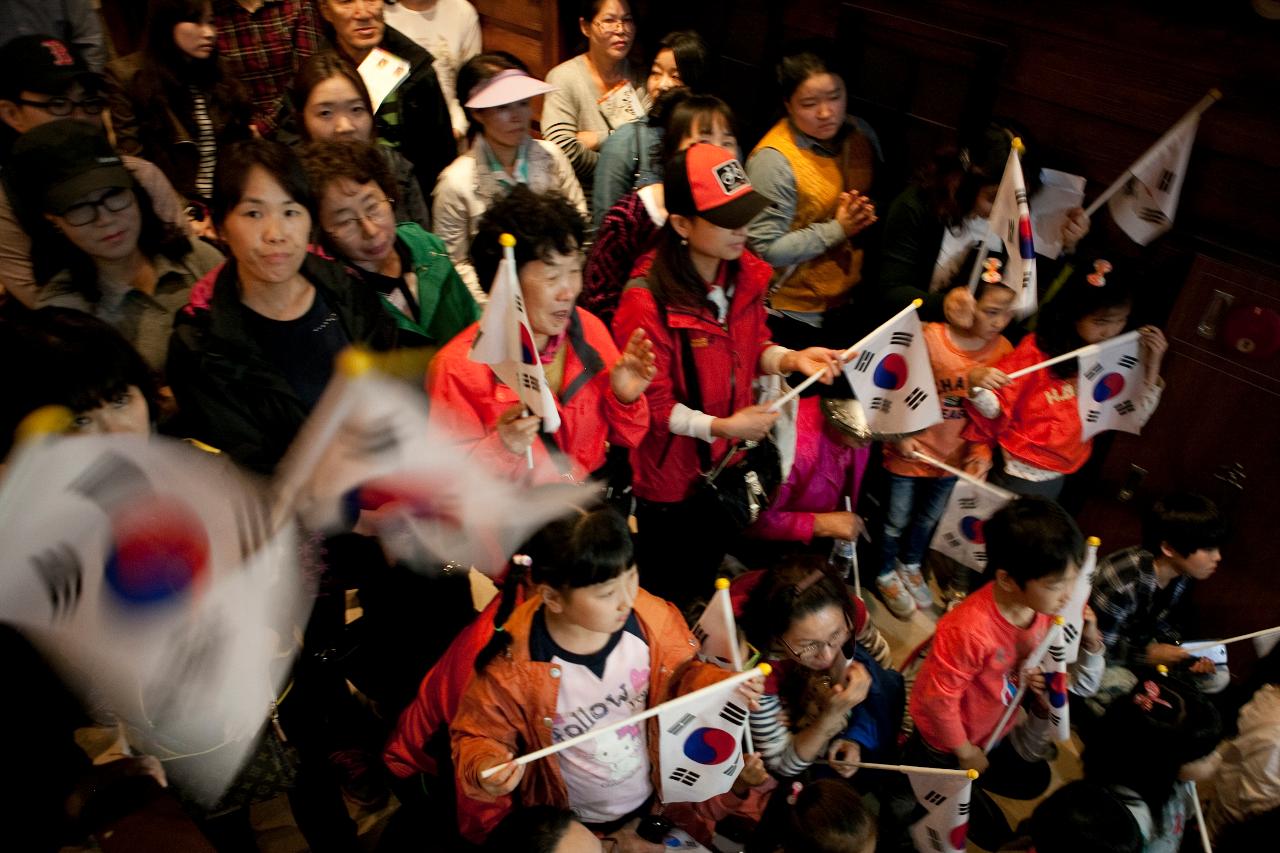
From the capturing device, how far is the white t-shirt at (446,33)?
15.4 ft

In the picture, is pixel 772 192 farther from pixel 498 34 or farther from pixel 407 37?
pixel 498 34

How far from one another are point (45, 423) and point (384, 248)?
1.30 m

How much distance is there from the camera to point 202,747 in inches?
88.3

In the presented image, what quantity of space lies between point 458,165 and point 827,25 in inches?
78.1

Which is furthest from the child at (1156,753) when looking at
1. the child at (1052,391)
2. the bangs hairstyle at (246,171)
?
the bangs hairstyle at (246,171)

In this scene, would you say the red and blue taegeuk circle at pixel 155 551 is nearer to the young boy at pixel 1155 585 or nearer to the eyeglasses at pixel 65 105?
the eyeglasses at pixel 65 105

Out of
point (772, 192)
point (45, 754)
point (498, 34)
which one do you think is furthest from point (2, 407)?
point (498, 34)

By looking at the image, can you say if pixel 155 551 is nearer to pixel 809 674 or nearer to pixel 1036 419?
pixel 809 674

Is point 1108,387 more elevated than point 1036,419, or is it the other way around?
point 1108,387

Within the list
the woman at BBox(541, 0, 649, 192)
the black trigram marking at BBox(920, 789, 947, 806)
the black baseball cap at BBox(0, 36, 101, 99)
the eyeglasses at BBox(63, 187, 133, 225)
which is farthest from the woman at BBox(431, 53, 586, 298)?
the black trigram marking at BBox(920, 789, 947, 806)

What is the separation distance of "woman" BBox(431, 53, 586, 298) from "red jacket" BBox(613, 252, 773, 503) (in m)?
0.87

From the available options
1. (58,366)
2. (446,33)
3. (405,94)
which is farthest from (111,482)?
(446,33)

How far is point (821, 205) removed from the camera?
3.65m

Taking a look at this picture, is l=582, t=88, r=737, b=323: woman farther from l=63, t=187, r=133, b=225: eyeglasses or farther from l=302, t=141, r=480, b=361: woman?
l=63, t=187, r=133, b=225: eyeglasses
